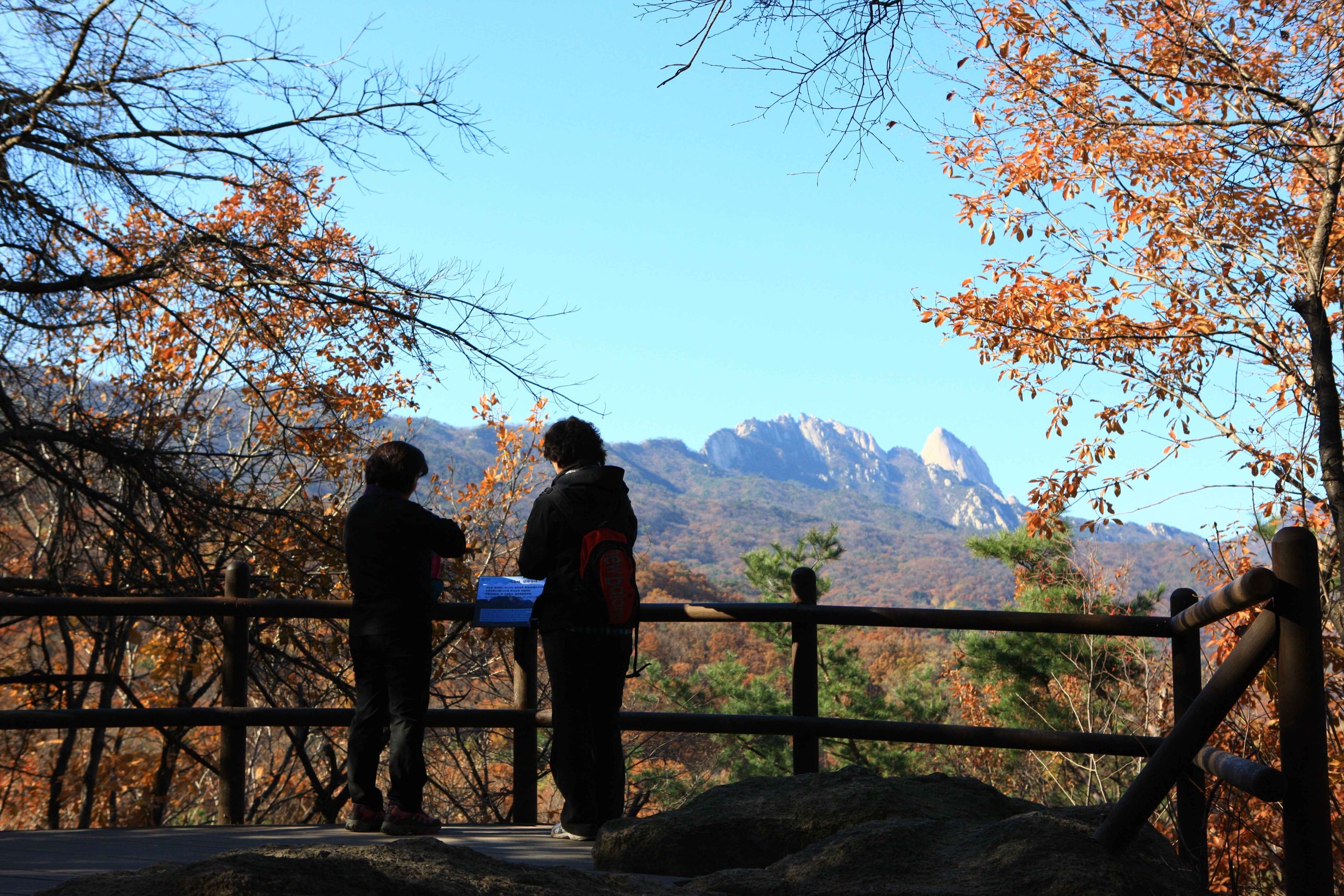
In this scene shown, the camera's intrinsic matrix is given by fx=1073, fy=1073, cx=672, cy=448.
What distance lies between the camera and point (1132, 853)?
3.08m

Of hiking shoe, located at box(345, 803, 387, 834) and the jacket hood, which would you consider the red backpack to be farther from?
hiking shoe, located at box(345, 803, 387, 834)

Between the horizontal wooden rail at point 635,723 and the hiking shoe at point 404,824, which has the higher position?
the horizontal wooden rail at point 635,723

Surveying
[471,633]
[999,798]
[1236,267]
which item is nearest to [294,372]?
[471,633]

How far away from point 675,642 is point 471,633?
30.7 m

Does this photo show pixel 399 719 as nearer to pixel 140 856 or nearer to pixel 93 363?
pixel 140 856

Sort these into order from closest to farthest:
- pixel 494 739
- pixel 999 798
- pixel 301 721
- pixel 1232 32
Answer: pixel 999 798
pixel 301 721
pixel 1232 32
pixel 494 739

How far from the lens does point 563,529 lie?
4395 millimetres

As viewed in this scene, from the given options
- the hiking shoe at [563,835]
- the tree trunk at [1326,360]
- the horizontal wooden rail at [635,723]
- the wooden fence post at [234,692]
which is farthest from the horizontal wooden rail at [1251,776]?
the tree trunk at [1326,360]

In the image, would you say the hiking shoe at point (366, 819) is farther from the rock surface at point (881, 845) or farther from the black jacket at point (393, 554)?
the rock surface at point (881, 845)

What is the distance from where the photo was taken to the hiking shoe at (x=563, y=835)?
4.50 metres

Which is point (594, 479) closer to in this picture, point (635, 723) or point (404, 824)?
point (635, 723)

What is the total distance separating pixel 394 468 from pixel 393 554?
37 centimetres

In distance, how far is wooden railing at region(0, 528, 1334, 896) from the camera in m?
2.85

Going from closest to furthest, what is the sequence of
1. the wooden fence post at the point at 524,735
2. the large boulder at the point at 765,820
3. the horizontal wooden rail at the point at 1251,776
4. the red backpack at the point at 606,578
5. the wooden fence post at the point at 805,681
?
1. the horizontal wooden rail at the point at 1251,776
2. the large boulder at the point at 765,820
3. the red backpack at the point at 606,578
4. the wooden fence post at the point at 805,681
5. the wooden fence post at the point at 524,735
